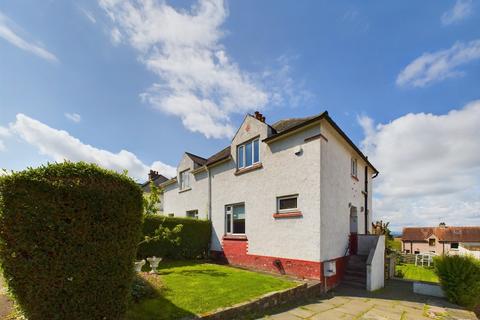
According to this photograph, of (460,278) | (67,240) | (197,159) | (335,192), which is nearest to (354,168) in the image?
(335,192)

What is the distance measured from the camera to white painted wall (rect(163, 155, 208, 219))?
17.0 meters

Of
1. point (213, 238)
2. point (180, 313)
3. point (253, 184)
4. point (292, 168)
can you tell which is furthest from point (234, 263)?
point (180, 313)

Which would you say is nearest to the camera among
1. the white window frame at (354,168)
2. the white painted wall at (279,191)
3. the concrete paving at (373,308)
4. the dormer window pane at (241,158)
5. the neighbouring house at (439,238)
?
the concrete paving at (373,308)

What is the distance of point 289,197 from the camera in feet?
36.8

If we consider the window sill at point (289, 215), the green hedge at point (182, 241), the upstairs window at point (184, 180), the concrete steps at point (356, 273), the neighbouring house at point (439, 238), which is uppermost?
the upstairs window at point (184, 180)

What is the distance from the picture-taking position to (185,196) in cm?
1914

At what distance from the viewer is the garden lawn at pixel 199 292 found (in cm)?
580

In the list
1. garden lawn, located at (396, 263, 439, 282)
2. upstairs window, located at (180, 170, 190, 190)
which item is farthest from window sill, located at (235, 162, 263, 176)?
garden lawn, located at (396, 263, 439, 282)

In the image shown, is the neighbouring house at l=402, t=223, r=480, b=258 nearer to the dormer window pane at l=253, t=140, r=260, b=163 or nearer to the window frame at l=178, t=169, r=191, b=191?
the window frame at l=178, t=169, r=191, b=191

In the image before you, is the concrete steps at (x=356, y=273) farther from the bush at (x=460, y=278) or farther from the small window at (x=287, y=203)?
the small window at (x=287, y=203)

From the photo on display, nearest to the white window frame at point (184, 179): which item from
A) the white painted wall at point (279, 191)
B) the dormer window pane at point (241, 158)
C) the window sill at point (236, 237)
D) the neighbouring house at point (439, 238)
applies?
the white painted wall at point (279, 191)

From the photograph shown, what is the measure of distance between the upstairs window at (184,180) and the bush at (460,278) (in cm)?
1476

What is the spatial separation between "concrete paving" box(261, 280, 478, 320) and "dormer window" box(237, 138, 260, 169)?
6.63 m

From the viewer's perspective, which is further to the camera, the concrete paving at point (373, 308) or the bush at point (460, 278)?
the bush at point (460, 278)
